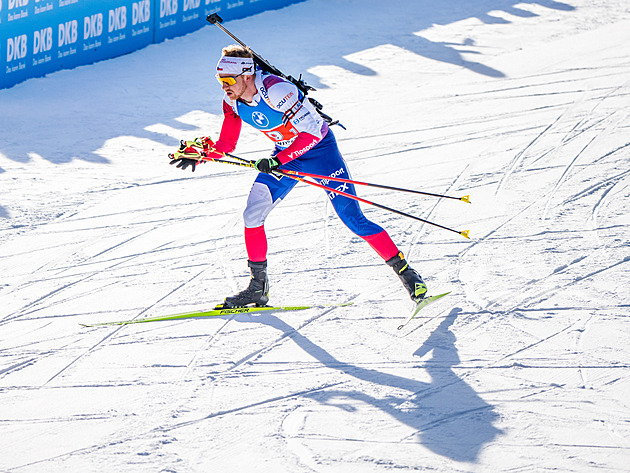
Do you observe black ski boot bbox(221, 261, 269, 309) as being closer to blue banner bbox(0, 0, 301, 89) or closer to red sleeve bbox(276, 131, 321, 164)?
red sleeve bbox(276, 131, 321, 164)

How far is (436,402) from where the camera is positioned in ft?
13.7

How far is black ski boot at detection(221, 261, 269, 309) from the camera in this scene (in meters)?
5.23

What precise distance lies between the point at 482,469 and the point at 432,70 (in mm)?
7879

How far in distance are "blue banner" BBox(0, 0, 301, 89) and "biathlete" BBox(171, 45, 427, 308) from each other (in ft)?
18.5

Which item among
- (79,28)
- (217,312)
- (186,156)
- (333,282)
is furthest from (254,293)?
(79,28)

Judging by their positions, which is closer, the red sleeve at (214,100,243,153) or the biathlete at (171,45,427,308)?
the biathlete at (171,45,427,308)

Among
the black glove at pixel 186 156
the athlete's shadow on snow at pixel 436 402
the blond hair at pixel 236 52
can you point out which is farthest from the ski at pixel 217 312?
the blond hair at pixel 236 52

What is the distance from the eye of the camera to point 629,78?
9750 millimetres

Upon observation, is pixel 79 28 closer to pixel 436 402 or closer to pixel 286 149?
pixel 286 149

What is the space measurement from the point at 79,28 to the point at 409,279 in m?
7.34

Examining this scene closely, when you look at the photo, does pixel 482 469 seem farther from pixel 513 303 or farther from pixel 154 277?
pixel 154 277

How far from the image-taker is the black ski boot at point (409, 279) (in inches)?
204

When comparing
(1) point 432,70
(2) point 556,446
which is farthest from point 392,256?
(1) point 432,70

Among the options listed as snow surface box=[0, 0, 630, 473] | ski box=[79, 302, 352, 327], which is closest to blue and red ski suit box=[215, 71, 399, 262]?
ski box=[79, 302, 352, 327]
